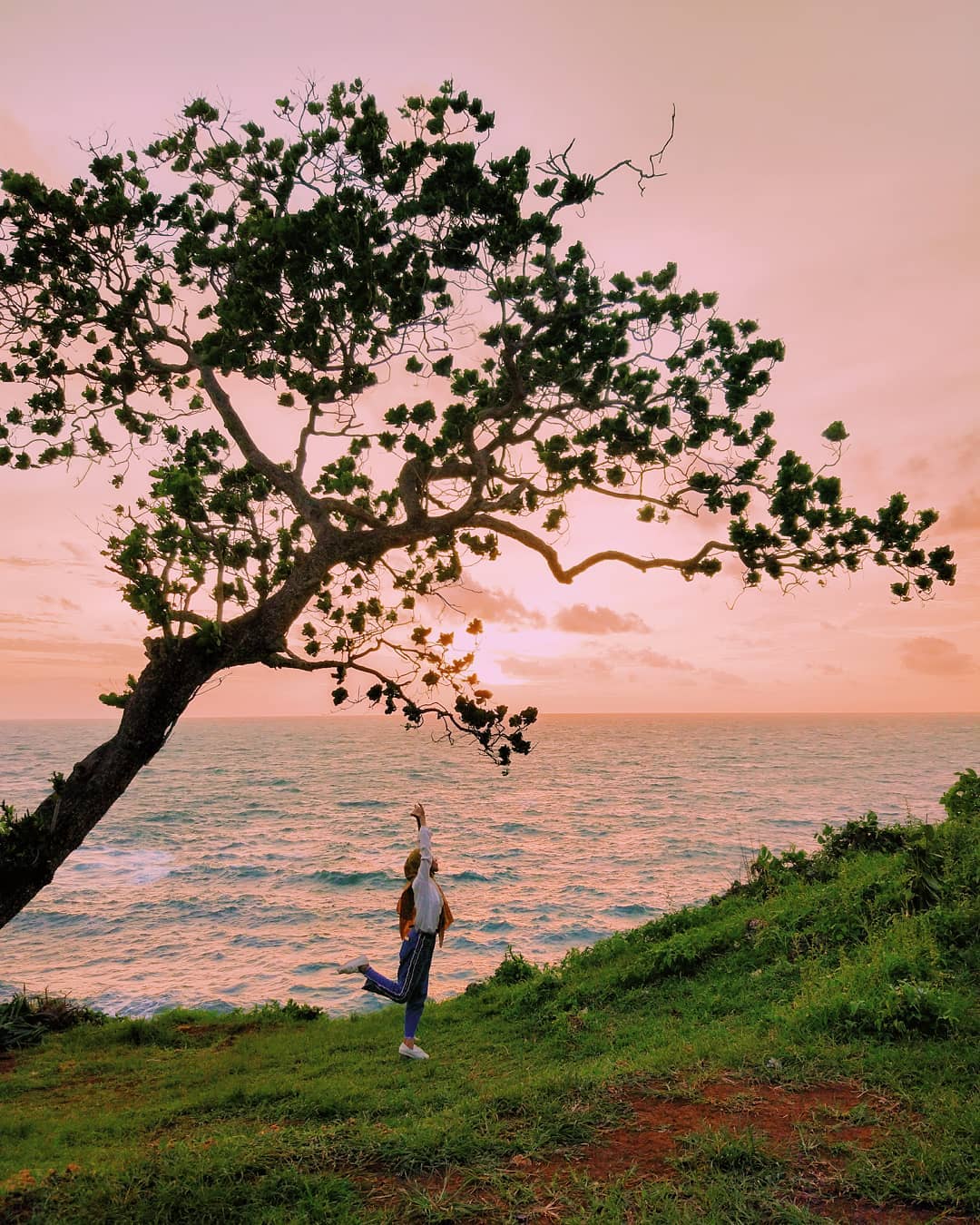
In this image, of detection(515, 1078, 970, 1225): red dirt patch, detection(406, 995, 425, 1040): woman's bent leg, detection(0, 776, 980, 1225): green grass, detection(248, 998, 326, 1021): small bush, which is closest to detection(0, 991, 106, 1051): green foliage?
detection(0, 776, 980, 1225): green grass

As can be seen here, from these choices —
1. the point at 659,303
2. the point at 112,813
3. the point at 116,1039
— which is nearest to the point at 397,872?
the point at 116,1039

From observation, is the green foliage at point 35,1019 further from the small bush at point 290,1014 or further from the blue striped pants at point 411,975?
the blue striped pants at point 411,975

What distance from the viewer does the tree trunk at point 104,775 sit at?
9.15 meters

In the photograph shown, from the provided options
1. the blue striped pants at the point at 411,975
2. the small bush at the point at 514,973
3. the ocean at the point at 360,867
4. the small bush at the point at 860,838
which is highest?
the small bush at the point at 860,838

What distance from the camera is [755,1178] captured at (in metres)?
5.20

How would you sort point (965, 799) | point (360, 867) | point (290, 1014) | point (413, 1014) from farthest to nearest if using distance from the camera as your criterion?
point (360, 867) → point (290, 1014) → point (965, 799) → point (413, 1014)

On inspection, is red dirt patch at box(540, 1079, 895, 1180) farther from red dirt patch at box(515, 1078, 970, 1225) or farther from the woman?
the woman

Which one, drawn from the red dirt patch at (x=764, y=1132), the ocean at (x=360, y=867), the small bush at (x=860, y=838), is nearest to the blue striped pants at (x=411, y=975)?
the red dirt patch at (x=764, y=1132)

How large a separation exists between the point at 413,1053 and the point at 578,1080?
3738 millimetres

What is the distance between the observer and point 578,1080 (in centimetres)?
727

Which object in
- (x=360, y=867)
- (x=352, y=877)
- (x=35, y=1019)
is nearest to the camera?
(x=35, y=1019)

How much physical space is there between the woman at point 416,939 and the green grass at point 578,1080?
69 centimetres

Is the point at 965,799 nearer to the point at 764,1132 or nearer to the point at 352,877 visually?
the point at 764,1132

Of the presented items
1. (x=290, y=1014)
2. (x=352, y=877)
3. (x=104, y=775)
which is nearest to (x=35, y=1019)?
(x=290, y=1014)
